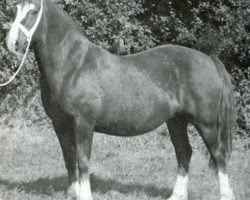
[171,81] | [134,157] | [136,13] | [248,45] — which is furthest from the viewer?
[136,13]

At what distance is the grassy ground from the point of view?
5938 millimetres

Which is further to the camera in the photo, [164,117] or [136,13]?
[136,13]

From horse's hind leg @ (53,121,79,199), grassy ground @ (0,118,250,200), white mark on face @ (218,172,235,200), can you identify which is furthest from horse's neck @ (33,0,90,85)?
white mark on face @ (218,172,235,200)

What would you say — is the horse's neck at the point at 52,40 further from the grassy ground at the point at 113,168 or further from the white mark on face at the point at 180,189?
the white mark on face at the point at 180,189

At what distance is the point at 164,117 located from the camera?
18.3 ft

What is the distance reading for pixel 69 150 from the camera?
5484mm

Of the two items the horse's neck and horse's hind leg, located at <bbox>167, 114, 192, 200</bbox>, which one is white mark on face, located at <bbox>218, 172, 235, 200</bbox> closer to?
horse's hind leg, located at <bbox>167, 114, 192, 200</bbox>

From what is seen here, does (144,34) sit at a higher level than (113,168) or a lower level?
lower

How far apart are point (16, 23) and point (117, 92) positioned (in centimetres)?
130

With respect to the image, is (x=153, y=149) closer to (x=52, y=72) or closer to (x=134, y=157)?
(x=134, y=157)

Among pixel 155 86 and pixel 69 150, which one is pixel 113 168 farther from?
pixel 155 86

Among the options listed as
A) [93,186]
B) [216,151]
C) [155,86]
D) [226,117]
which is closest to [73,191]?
[93,186]

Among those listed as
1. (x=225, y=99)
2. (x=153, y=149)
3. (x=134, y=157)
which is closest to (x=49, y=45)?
(x=225, y=99)

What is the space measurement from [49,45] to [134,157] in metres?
3.03
